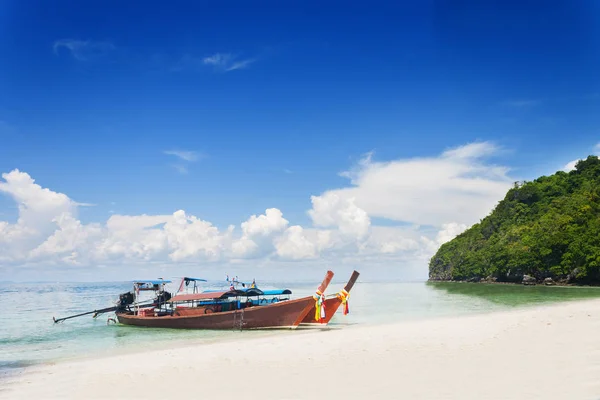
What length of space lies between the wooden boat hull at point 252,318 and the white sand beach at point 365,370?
6126 mm

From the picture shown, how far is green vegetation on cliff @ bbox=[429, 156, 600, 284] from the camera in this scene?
56.9 metres

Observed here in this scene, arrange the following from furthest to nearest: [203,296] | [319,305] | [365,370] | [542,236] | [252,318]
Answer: [542,236] → [203,296] → [252,318] → [319,305] → [365,370]

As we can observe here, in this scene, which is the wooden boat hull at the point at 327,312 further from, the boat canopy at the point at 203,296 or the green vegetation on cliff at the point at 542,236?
the green vegetation on cliff at the point at 542,236

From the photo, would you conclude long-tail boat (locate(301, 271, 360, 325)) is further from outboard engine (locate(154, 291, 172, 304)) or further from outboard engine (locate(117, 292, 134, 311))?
outboard engine (locate(117, 292, 134, 311))

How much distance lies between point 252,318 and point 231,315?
47.4 inches

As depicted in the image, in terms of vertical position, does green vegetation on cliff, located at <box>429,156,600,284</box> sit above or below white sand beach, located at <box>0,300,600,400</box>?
above

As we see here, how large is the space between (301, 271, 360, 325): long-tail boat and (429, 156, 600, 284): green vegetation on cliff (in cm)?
4614

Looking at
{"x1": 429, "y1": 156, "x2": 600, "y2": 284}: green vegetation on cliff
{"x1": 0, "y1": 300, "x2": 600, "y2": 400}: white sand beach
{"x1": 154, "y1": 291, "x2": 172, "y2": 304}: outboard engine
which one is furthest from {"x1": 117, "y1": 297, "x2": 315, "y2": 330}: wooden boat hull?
{"x1": 429, "y1": 156, "x2": 600, "y2": 284}: green vegetation on cliff

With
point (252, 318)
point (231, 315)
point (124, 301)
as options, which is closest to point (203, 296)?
point (231, 315)

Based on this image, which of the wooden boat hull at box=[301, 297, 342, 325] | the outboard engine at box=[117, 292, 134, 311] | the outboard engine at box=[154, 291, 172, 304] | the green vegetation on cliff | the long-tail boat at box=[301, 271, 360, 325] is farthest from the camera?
the green vegetation on cliff

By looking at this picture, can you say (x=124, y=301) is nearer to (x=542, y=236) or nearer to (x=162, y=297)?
(x=162, y=297)

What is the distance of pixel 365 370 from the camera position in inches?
378

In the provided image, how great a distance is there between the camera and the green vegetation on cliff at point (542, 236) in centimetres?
5694

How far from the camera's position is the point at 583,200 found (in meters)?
65.8
